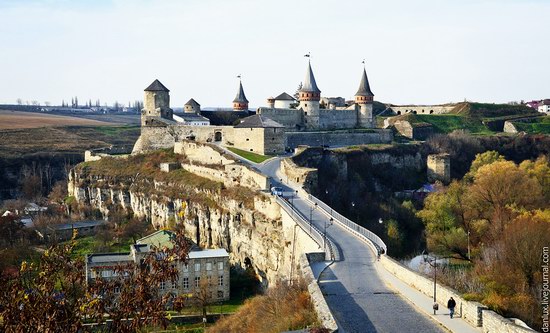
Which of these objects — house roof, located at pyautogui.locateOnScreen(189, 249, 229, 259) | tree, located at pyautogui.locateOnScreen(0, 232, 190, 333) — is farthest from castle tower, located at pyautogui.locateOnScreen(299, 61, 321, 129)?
tree, located at pyautogui.locateOnScreen(0, 232, 190, 333)

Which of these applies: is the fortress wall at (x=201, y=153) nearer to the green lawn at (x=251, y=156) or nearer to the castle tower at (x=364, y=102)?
the green lawn at (x=251, y=156)

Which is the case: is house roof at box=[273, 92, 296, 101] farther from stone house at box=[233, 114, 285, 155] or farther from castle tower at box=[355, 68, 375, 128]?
stone house at box=[233, 114, 285, 155]

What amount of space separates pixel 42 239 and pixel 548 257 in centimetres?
3839

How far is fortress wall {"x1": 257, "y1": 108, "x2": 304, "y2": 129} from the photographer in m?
57.8

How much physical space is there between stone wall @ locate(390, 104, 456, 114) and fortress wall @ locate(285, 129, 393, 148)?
25.1m

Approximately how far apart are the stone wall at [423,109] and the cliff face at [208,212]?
1930 inches

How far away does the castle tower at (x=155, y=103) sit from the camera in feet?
192

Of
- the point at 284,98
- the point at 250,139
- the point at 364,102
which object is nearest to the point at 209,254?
the point at 250,139

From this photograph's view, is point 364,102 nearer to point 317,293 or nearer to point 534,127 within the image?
point 534,127

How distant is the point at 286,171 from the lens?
42.9m

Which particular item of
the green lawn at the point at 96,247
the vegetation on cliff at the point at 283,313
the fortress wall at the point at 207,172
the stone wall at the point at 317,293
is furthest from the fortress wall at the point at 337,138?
the vegetation on cliff at the point at 283,313

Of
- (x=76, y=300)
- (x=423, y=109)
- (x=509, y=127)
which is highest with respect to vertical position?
(x=423, y=109)

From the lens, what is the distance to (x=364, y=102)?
67062 mm

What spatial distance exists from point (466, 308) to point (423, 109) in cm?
7810
